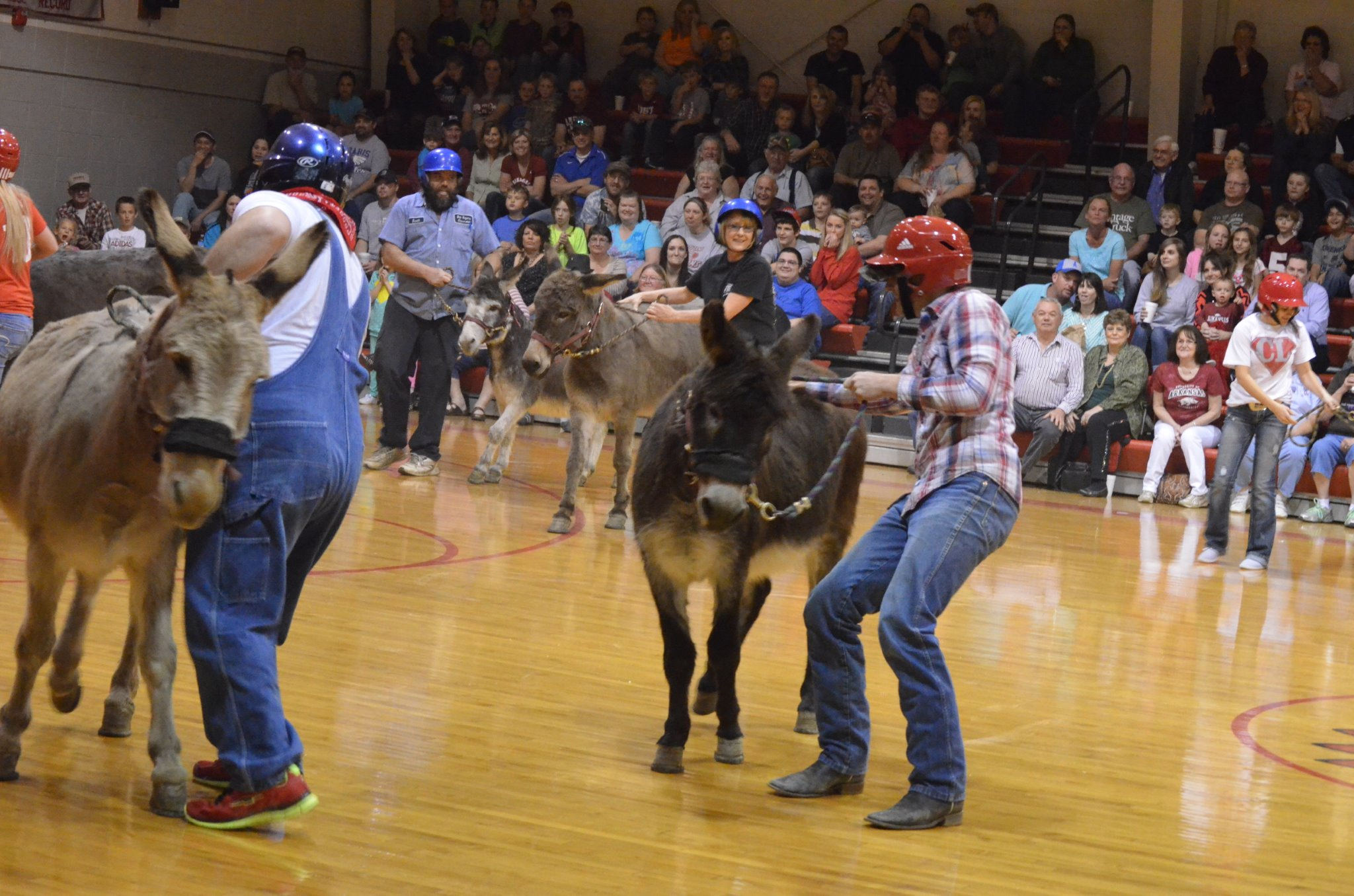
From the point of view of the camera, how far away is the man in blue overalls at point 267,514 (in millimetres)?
3938

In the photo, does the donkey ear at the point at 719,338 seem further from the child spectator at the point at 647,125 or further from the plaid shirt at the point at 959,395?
the child spectator at the point at 647,125

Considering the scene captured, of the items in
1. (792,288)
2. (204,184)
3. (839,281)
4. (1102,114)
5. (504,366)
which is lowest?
(504,366)

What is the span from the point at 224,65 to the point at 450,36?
3366 mm

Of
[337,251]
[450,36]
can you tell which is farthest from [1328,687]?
[450,36]

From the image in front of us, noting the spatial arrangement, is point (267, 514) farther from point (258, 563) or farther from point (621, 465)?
point (621, 465)

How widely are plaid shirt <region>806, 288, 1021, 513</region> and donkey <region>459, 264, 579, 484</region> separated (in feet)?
22.5

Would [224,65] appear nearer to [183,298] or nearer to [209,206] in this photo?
[209,206]

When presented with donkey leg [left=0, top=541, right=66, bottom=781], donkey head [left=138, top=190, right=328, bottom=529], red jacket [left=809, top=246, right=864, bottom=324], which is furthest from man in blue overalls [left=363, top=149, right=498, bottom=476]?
donkey head [left=138, top=190, right=328, bottom=529]

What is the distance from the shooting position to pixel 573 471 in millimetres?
10352

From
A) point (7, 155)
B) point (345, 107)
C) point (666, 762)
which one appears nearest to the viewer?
point (666, 762)

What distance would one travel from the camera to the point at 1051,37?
744 inches

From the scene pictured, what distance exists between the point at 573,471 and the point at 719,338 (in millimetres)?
5710

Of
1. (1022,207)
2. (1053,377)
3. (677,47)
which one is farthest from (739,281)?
(677,47)

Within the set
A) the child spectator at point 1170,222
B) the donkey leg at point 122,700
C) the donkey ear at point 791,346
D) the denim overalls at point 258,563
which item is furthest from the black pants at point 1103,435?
the denim overalls at point 258,563
